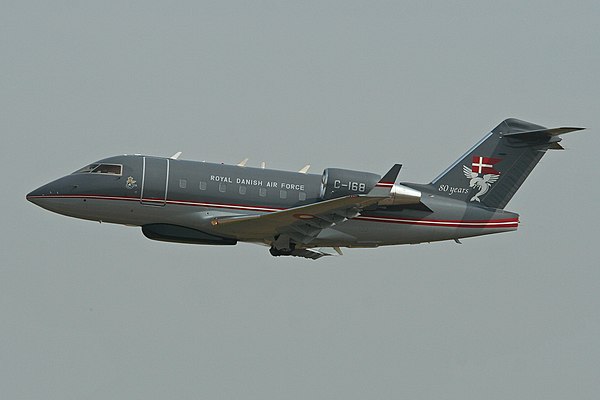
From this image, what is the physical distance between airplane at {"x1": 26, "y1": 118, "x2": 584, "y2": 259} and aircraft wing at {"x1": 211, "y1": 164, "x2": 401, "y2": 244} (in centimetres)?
3

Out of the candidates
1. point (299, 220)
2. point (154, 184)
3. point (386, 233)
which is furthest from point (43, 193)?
point (386, 233)

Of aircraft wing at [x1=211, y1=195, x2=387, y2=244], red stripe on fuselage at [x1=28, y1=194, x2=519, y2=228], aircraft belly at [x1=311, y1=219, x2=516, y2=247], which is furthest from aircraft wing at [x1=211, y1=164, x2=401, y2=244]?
aircraft belly at [x1=311, y1=219, x2=516, y2=247]

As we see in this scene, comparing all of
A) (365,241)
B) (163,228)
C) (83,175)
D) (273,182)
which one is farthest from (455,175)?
(83,175)

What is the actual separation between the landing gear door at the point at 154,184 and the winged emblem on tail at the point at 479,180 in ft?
32.7

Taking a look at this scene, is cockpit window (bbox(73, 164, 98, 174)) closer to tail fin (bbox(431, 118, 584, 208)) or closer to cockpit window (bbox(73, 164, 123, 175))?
cockpit window (bbox(73, 164, 123, 175))

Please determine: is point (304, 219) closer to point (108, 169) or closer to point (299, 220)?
point (299, 220)

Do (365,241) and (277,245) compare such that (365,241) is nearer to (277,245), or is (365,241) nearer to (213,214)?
(277,245)

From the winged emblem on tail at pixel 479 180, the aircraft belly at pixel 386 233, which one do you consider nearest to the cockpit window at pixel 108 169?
the aircraft belly at pixel 386 233

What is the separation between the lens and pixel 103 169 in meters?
32.3

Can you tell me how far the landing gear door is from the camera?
31.8m

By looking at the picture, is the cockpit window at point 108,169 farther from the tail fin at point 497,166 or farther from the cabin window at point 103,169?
the tail fin at point 497,166

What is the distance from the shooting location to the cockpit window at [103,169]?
105 ft

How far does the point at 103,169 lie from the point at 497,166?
12820 mm

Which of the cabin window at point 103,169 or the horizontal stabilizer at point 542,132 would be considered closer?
the cabin window at point 103,169
